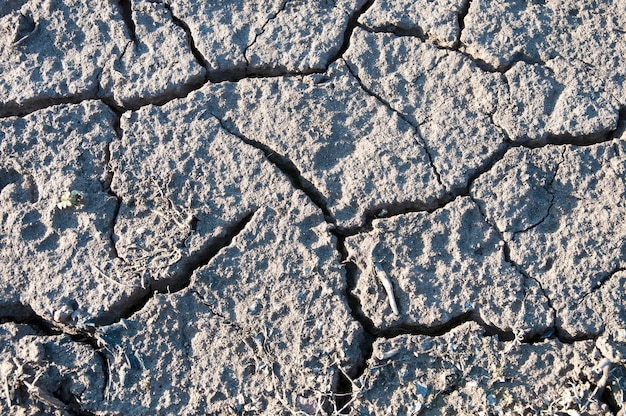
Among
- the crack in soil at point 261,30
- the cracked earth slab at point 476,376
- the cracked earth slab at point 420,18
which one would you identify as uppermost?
the crack in soil at point 261,30

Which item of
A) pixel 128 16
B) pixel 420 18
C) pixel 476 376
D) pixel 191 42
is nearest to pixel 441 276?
pixel 476 376

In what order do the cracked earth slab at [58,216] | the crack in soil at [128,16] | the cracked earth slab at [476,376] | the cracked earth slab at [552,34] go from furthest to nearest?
the crack in soil at [128,16] → the cracked earth slab at [552,34] → the cracked earth slab at [58,216] → the cracked earth slab at [476,376]

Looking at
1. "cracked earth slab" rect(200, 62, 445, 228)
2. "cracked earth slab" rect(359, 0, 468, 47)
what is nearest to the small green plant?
"cracked earth slab" rect(200, 62, 445, 228)

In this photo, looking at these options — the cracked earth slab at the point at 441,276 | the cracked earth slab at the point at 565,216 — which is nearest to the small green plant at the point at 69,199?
the cracked earth slab at the point at 441,276

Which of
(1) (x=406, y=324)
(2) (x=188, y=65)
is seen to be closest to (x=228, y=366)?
(1) (x=406, y=324)

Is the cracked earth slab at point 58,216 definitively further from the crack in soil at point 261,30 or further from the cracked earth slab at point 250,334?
the crack in soil at point 261,30

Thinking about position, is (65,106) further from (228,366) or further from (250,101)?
(228,366)

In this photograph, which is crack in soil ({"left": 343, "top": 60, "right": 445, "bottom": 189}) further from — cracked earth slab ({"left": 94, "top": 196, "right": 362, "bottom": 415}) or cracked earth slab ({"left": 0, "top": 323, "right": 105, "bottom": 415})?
cracked earth slab ({"left": 0, "top": 323, "right": 105, "bottom": 415})

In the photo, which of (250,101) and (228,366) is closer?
(228,366)
